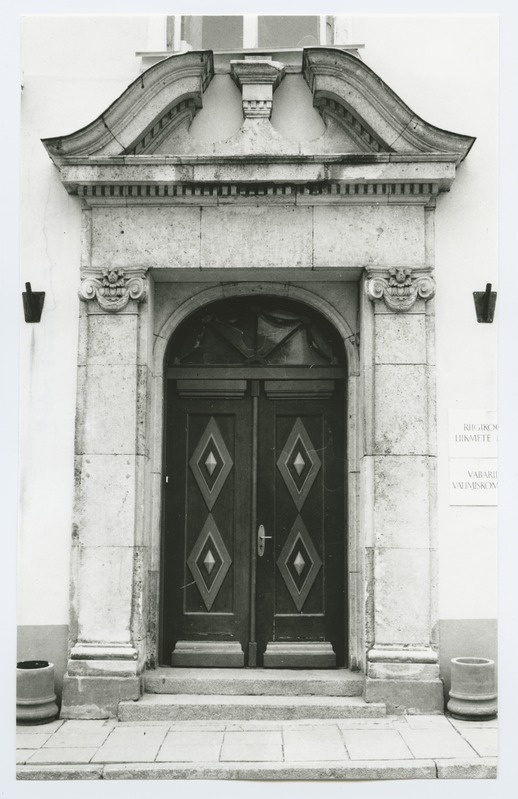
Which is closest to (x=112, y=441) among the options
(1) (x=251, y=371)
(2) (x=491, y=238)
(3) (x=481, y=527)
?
(1) (x=251, y=371)

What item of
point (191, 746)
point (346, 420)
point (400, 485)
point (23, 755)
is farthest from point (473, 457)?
point (23, 755)

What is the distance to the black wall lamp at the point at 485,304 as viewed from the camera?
6.79 meters

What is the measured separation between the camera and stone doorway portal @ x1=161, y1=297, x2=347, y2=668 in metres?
7.23

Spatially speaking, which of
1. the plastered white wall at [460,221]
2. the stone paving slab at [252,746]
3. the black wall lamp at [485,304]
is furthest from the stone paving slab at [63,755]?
the black wall lamp at [485,304]

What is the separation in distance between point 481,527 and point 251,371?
222cm

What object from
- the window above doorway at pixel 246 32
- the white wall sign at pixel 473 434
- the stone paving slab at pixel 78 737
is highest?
the window above doorway at pixel 246 32

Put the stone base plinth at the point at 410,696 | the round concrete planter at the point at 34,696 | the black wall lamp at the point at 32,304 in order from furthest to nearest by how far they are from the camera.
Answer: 1. the black wall lamp at the point at 32,304
2. the stone base plinth at the point at 410,696
3. the round concrete planter at the point at 34,696

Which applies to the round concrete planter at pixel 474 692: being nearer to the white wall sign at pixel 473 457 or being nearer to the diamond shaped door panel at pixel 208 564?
the white wall sign at pixel 473 457

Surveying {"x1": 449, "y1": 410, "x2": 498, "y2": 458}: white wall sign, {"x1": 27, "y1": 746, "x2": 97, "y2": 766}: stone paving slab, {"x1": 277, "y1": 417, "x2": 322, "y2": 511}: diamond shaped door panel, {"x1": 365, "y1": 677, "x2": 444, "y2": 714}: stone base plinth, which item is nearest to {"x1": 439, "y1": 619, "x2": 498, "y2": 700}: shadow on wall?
{"x1": 365, "y1": 677, "x2": 444, "y2": 714}: stone base plinth

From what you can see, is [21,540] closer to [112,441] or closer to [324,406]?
[112,441]

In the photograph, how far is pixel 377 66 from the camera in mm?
6996

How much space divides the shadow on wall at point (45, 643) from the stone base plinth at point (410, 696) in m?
2.32

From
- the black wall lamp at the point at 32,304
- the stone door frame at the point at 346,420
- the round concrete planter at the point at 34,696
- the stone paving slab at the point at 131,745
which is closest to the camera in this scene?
the stone paving slab at the point at 131,745

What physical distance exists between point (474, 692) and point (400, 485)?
61.2 inches
